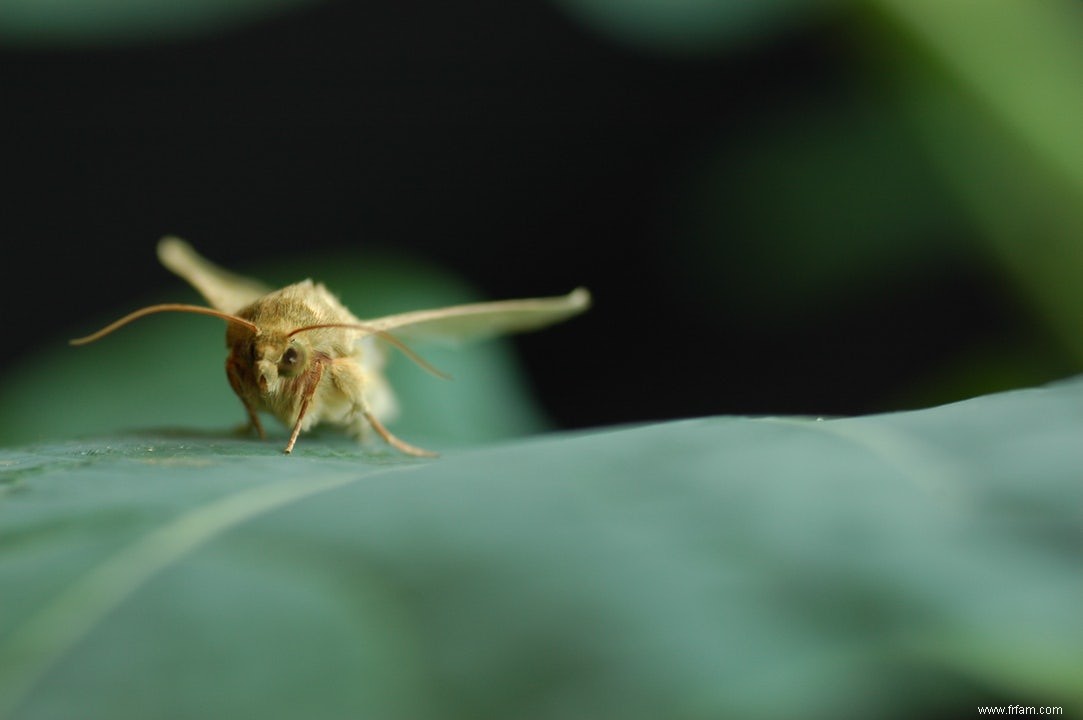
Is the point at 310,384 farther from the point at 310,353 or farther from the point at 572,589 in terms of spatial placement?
the point at 572,589

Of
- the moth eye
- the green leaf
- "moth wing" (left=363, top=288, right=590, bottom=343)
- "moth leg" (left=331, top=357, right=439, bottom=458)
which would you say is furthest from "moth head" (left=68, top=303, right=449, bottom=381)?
the green leaf

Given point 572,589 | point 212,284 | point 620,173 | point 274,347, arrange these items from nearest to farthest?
point 572,589 → point 274,347 → point 212,284 → point 620,173

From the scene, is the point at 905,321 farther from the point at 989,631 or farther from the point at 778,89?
the point at 989,631

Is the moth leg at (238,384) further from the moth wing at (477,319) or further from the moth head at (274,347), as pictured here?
the moth wing at (477,319)

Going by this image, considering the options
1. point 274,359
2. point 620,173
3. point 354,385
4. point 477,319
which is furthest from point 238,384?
point 620,173

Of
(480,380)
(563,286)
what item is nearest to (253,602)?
(480,380)

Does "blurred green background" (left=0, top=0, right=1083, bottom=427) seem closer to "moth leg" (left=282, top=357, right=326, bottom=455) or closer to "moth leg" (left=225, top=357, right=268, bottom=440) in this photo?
"moth leg" (left=225, top=357, right=268, bottom=440)

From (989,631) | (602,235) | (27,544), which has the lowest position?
(989,631)

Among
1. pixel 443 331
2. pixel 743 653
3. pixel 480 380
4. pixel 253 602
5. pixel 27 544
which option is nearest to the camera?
pixel 743 653
